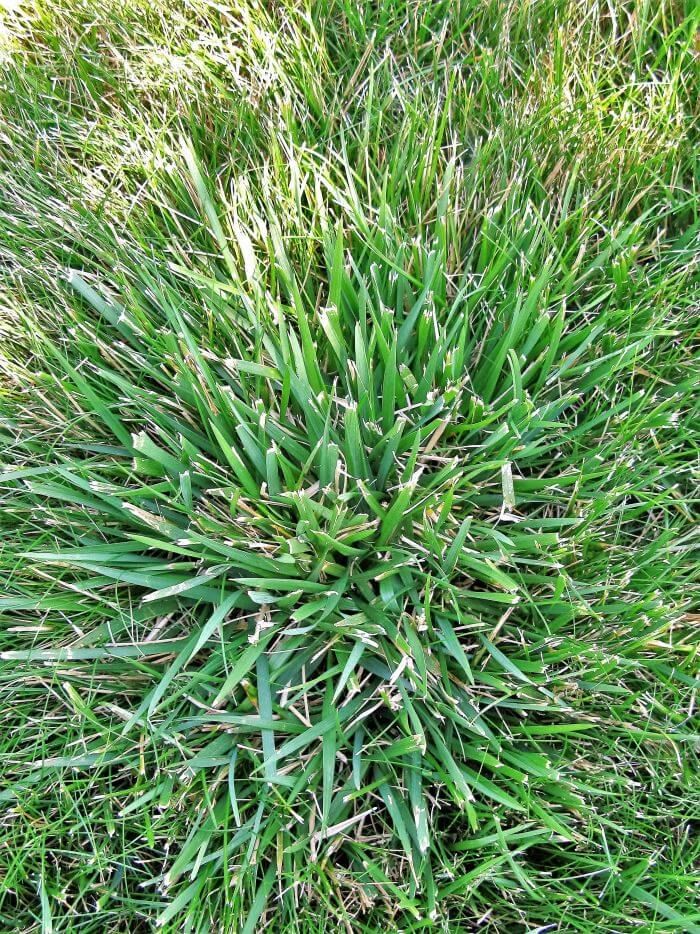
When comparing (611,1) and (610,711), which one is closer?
(610,711)

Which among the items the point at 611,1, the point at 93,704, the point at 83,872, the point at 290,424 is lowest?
the point at 83,872

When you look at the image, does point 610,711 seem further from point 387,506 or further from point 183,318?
point 183,318

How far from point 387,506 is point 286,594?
0.83 feet

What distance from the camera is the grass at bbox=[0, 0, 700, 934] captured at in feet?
4.05

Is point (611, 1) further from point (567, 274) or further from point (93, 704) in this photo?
point (93, 704)

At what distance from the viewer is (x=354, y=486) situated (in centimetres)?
135

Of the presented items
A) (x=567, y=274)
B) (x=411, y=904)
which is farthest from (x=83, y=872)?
(x=567, y=274)

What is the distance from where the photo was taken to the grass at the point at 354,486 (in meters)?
1.23

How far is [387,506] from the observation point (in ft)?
4.38

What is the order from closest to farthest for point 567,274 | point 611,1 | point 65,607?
1. point 65,607
2. point 567,274
3. point 611,1

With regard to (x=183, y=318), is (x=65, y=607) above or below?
below

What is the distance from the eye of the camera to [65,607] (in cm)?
136

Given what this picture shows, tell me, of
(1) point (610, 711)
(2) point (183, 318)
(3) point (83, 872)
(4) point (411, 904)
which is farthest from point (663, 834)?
(2) point (183, 318)

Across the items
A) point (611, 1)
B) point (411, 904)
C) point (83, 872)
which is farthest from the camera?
point (611, 1)
